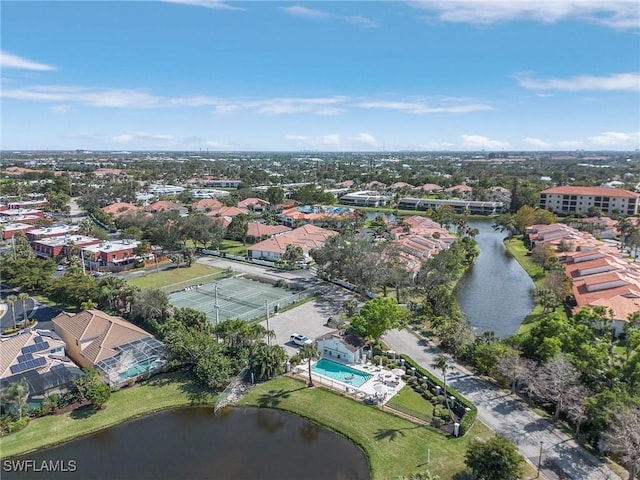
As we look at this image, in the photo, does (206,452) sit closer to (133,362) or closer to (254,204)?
(133,362)

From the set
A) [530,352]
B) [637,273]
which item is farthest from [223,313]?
[637,273]

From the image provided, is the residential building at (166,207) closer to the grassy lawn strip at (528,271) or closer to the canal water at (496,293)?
the canal water at (496,293)

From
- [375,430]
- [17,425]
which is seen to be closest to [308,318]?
[375,430]

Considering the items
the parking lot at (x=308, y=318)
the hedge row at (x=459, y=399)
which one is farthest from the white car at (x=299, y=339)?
the hedge row at (x=459, y=399)

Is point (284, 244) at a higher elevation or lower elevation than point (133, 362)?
higher

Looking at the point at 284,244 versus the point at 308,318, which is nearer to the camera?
the point at 308,318

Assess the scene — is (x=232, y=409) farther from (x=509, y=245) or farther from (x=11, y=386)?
(x=509, y=245)
